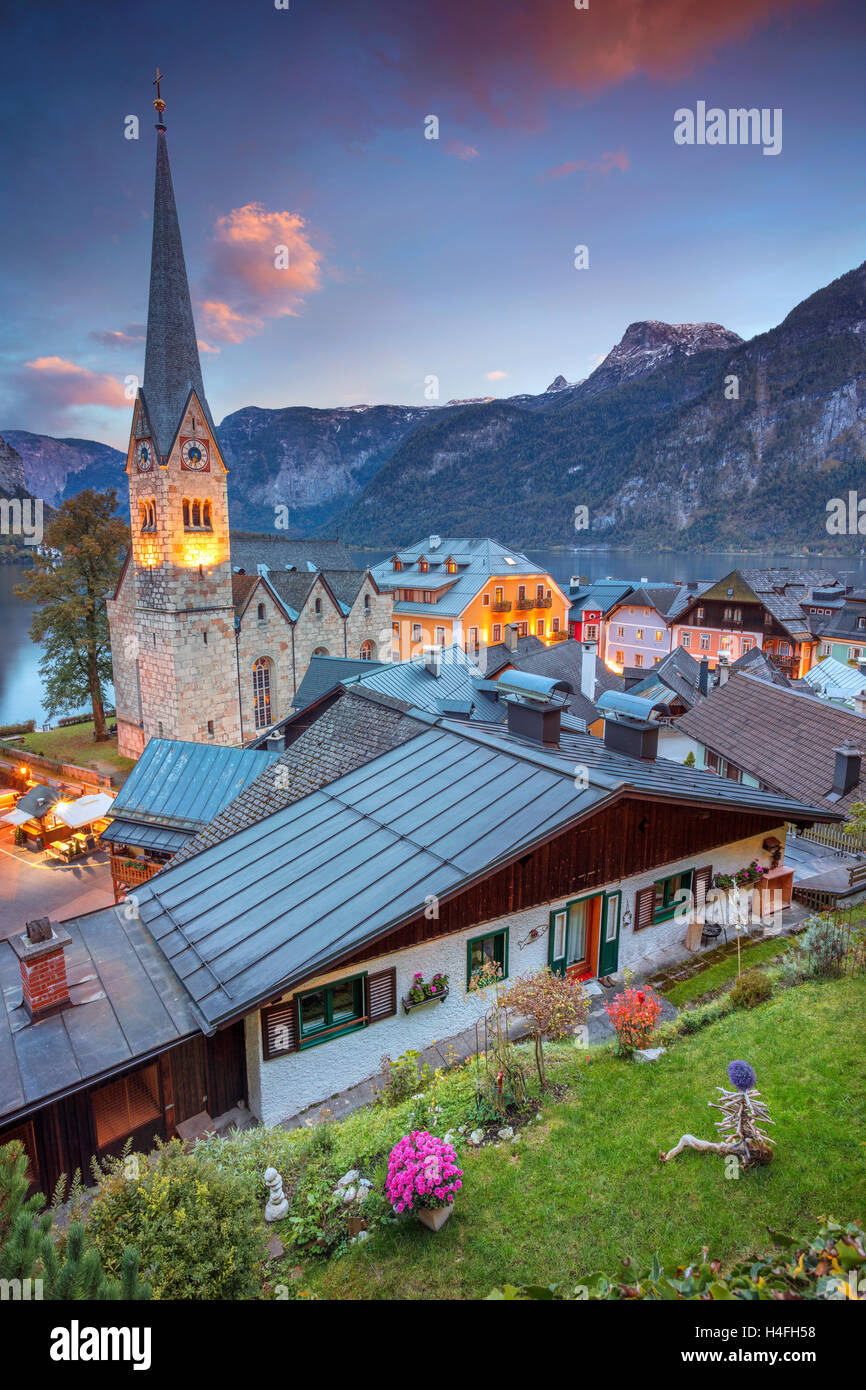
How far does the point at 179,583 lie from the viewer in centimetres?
3419

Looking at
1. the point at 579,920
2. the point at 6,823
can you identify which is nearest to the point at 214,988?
the point at 579,920

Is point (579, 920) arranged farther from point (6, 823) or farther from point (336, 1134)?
point (6, 823)

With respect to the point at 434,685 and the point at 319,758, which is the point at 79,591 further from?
the point at 319,758

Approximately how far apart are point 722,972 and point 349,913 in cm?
780

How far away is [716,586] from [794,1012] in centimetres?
5438

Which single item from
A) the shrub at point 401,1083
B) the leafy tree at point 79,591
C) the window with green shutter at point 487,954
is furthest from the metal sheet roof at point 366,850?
the leafy tree at point 79,591

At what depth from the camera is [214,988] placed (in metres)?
9.71

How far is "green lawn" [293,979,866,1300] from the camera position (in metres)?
6.41

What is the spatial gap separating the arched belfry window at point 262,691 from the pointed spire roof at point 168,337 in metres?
13.6

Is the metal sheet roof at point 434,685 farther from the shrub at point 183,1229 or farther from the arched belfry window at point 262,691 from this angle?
the arched belfry window at point 262,691

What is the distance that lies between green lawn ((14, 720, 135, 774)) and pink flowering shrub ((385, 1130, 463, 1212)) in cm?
3420

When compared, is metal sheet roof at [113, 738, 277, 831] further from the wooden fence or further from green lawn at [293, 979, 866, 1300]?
the wooden fence

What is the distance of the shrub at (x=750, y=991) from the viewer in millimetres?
11398

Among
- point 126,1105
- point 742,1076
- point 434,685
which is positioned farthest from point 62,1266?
point 434,685
